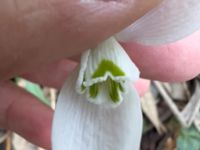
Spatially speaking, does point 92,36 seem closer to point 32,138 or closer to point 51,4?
point 51,4

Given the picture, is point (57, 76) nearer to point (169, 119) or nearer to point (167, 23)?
point (167, 23)

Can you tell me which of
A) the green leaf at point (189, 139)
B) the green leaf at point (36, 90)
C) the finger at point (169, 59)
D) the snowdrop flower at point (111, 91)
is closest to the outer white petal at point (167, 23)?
the snowdrop flower at point (111, 91)

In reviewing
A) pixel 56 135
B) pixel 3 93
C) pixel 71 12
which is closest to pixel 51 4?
pixel 71 12

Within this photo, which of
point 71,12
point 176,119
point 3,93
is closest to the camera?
point 71,12

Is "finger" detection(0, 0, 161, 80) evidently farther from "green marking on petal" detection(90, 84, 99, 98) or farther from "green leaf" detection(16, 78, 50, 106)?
"green leaf" detection(16, 78, 50, 106)

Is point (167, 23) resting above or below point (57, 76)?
above

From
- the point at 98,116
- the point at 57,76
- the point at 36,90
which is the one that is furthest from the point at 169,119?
the point at 98,116
